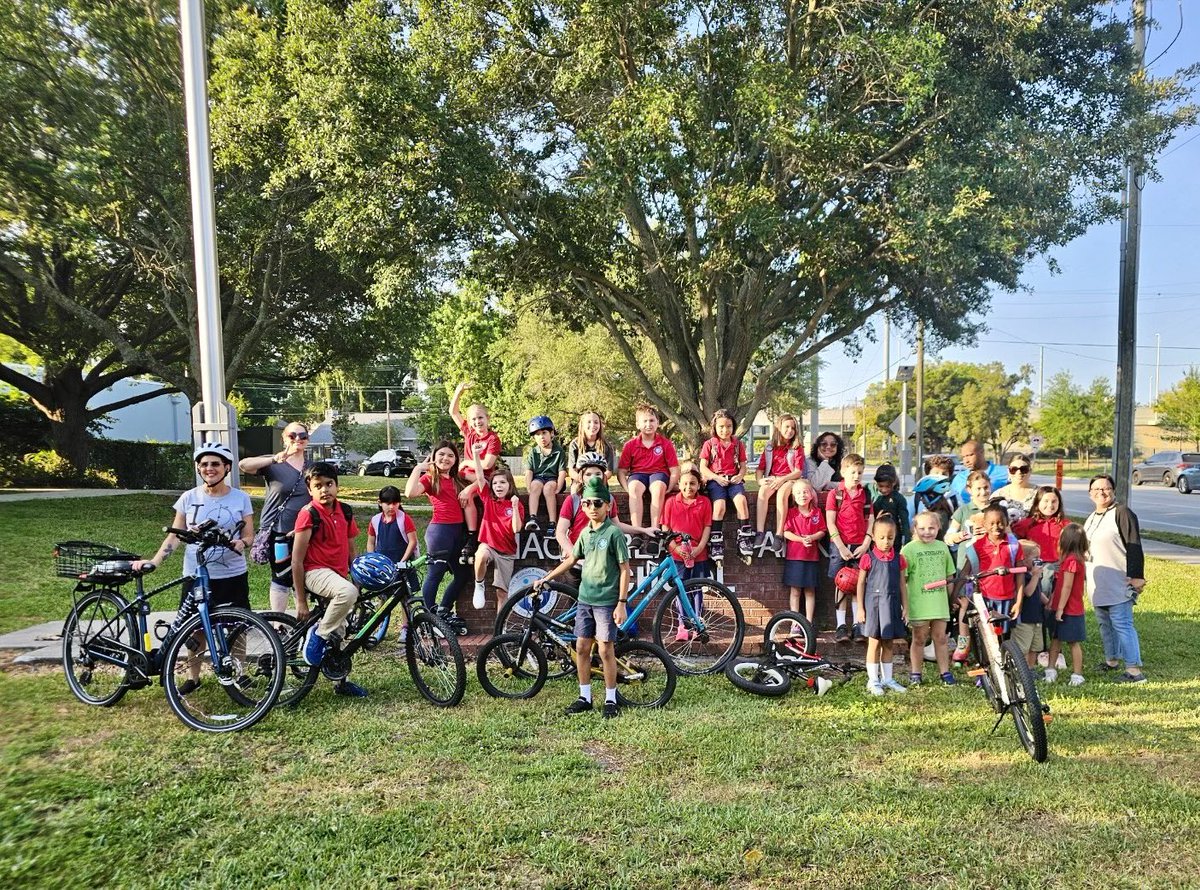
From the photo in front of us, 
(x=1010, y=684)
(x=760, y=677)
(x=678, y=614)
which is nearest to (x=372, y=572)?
(x=678, y=614)

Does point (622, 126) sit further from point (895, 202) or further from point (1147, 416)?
point (1147, 416)

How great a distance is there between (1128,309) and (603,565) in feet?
36.6

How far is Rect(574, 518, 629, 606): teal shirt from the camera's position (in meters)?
5.81

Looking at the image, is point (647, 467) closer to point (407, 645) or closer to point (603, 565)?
point (603, 565)

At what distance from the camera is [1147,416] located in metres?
74.9

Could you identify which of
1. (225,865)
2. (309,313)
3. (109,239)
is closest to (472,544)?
(225,865)

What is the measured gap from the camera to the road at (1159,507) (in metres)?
20.1

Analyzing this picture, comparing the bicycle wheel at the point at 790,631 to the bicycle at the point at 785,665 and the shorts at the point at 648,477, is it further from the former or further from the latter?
the shorts at the point at 648,477

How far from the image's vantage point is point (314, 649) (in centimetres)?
582

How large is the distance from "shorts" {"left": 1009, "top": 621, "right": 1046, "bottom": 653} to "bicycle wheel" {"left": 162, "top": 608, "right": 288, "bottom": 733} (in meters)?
5.98

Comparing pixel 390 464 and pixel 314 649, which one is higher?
pixel 390 464

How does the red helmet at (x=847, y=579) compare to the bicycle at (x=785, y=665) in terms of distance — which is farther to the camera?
the red helmet at (x=847, y=579)

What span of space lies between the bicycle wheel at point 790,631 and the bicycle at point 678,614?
0.80 ft

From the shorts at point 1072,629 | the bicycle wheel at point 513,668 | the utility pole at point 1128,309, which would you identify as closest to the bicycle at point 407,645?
the bicycle wheel at point 513,668
